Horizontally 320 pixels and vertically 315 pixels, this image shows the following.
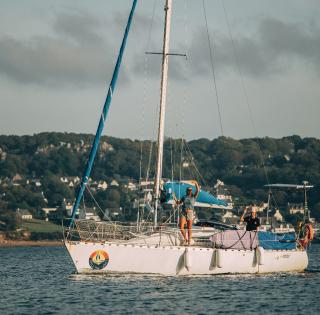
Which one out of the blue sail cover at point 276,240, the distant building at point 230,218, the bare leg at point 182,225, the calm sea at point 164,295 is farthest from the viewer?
the distant building at point 230,218

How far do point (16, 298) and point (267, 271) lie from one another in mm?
13902

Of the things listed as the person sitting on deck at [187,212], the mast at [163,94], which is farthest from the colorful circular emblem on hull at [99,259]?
the person sitting on deck at [187,212]

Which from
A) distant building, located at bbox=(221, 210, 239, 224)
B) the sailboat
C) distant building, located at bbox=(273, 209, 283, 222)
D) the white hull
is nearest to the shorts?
the sailboat

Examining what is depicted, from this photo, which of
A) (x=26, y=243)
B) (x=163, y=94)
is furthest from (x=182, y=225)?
(x=26, y=243)

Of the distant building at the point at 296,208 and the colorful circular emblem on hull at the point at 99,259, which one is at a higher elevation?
the distant building at the point at 296,208

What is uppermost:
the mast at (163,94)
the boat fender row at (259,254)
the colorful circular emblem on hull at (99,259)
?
the mast at (163,94)

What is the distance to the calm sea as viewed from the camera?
39219 mm

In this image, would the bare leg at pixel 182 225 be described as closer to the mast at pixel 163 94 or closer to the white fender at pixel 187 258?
the white fender at pixel 187 258

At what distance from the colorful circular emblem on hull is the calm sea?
62 centimetres

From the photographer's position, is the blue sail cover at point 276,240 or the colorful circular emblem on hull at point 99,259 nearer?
the colorful circular emblem on hull at point 99,259

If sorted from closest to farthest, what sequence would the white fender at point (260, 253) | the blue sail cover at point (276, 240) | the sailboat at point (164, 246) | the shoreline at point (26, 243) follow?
the sailboat at point (164, 246) < the white fender at point (260, 253) < the blue sail cover at point (276, 240) < the shoreline at point (26, 243)

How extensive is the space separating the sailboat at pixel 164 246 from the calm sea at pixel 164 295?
24.0 inches

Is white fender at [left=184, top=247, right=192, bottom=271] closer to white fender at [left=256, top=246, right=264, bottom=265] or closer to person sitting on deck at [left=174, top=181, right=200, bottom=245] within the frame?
person sitting on deck at [left=174, top=181, right=200, bottom=245]

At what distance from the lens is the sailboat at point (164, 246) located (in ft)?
155
